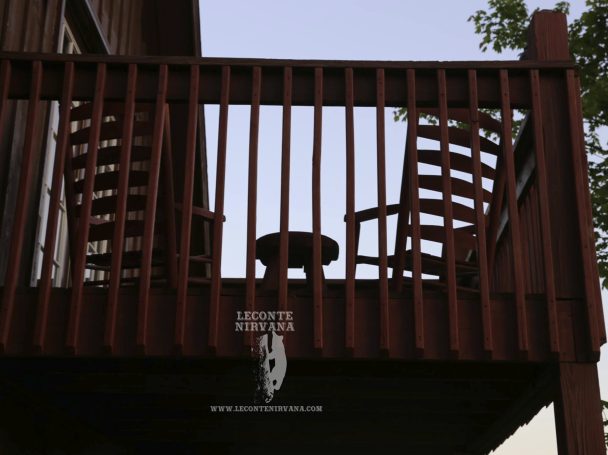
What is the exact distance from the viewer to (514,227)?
12.8 ft

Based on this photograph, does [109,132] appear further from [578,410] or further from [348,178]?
[578,410]

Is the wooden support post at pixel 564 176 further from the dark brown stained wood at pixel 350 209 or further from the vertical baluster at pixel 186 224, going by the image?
the vertical baluster at pixel 186 224

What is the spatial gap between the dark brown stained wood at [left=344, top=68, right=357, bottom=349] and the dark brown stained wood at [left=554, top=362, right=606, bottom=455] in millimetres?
887

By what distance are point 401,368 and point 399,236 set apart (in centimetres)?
62

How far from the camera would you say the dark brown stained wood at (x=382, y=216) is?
3.79 metres

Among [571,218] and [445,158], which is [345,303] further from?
[571,218]

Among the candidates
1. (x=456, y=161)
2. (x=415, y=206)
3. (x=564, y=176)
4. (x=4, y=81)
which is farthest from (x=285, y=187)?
(x=4, y=81)

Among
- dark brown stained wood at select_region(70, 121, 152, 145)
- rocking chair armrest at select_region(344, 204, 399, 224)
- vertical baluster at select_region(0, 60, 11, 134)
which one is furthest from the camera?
dark brown stained wood at select_region(70, 121, 152, 145)

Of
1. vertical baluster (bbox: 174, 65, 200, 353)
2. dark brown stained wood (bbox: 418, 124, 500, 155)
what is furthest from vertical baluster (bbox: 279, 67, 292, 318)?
dark brown stained wood (bbox: 418, 124, 500, 155)

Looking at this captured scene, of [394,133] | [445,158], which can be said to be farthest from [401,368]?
[394,133]

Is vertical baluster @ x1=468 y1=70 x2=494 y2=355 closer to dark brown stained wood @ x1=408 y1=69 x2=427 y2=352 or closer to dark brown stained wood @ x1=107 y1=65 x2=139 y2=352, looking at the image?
dark brown stained wood @ x1=408 y1=69 x2=427 y2=352

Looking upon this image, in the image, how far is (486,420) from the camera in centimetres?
568

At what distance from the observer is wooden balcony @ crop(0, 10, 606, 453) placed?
379 cm

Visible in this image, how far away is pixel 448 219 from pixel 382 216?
279 millimetres
